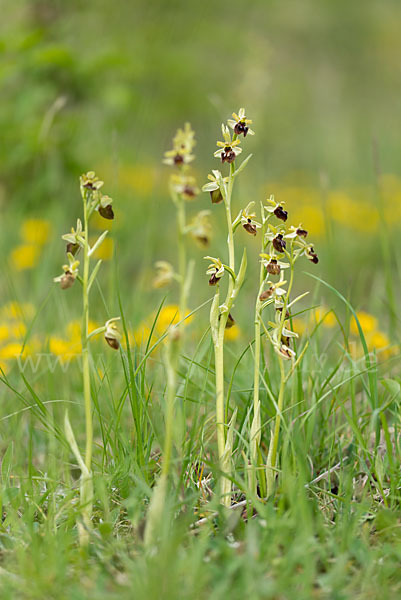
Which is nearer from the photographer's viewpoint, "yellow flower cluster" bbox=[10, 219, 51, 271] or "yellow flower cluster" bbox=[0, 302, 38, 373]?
"yellow flower cluster" bbox=[0, 302, 38, 373]

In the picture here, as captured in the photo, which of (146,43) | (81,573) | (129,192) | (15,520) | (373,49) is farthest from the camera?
(373,49)

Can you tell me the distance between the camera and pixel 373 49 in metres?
→ 13.6

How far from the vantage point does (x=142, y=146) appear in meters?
5.85

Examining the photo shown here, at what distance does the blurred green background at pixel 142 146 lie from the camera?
10.6 feet

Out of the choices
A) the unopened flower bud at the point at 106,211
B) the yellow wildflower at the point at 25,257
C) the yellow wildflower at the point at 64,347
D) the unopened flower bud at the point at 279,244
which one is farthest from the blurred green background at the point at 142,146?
the unopened flower bud at the point at 279,244

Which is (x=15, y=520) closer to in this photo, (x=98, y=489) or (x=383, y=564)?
(x=98, y=489)

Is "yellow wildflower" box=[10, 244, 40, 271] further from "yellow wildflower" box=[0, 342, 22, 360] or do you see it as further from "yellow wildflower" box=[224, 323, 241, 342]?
"yellow wildflower" box=[224, 323, 241, 342]

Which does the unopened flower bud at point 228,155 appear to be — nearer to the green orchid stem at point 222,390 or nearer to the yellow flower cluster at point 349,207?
the green orchid stem at point 222,390

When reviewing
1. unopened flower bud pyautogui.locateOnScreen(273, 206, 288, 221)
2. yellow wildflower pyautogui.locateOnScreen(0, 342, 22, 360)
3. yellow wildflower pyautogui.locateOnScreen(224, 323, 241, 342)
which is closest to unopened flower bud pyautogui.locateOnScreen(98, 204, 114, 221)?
unopened flower bud pyautogui.locateOnScreen(273, 206, 288, 221)

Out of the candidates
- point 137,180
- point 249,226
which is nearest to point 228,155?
point 249,226

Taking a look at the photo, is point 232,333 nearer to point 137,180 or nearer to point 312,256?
point 312,256

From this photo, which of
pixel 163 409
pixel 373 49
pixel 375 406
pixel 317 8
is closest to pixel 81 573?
pixel 163 409

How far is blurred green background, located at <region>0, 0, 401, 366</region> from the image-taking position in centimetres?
323

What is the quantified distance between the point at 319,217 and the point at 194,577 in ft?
14.8
